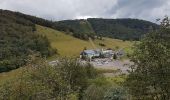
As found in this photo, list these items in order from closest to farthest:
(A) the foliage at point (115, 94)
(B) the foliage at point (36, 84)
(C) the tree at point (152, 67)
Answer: (C) the tree at point (152, 67)
(B) the foliage at point (36, 84)
(A) the foliage at point (115, 94)

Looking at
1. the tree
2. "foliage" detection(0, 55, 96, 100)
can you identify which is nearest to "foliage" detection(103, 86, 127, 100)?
"foliage" detection(0, 55, 96, 100)

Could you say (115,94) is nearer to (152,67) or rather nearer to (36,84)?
(36,84)

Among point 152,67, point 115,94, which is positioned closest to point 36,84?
point 152,67

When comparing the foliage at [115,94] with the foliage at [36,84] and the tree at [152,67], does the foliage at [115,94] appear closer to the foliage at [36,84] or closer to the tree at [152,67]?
the foliage at [36,84]

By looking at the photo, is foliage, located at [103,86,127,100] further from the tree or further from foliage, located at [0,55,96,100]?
the tree

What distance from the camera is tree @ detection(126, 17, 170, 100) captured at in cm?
3038

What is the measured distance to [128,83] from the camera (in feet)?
107

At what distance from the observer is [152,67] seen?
3052 centimetres

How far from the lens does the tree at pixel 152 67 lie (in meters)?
30.4

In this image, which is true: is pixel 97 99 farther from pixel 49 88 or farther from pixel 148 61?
pixel 148 61

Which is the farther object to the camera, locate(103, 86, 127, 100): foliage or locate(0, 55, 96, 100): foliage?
locate(103, 86, 127, 100): foliage

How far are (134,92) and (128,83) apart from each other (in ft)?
2.74

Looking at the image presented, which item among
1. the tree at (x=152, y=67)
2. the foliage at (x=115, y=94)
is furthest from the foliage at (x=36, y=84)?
the foliage at (x=115, y=94)

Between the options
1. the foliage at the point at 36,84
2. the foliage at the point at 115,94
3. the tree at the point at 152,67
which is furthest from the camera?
the foliage at the point at 115,94
